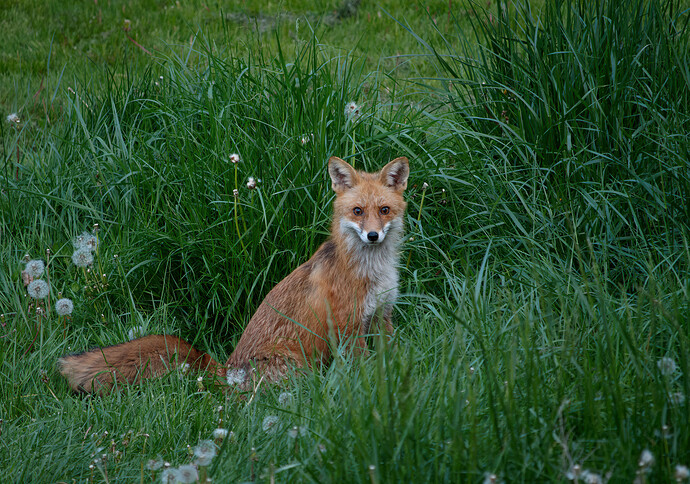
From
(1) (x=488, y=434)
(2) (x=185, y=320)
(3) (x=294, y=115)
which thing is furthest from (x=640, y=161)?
(2) (x=185, y=320)

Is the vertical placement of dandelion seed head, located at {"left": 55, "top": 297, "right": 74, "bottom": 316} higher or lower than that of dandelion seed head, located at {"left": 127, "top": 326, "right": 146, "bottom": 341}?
higher

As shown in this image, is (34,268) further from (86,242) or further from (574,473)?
(574,473)

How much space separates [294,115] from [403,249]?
1363mm

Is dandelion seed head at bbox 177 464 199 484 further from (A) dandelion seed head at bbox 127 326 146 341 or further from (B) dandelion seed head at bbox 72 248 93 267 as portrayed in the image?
(B) dandelion seed head at bbox 72 248 93 267

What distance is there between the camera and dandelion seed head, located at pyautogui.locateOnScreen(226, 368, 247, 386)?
3635mm

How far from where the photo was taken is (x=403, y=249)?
4.73m

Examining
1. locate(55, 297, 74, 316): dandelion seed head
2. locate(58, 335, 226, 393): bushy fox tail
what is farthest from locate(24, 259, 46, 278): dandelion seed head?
locate(58, 335, 226, 393): bushy fox tail

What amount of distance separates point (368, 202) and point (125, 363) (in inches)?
73.9

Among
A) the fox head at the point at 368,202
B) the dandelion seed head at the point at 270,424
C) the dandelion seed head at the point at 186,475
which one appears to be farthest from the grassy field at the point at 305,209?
the dandelion seed head at the point at 186,475

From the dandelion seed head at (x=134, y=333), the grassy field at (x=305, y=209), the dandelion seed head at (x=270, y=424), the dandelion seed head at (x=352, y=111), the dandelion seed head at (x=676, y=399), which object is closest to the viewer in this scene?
the dandelion seed head at (x=676, y=399)

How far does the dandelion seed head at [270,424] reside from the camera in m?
2.85

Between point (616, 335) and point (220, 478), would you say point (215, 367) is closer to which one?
point (220, 478)

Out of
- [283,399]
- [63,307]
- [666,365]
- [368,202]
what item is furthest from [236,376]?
[666,365]

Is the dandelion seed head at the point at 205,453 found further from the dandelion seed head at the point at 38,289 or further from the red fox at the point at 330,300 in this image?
the dandelion seed head at the point at 38,289
